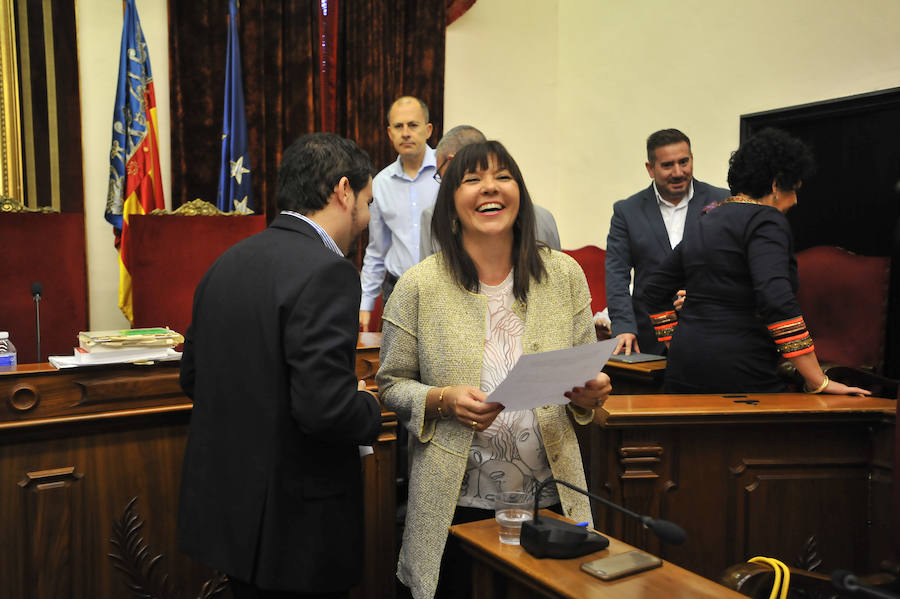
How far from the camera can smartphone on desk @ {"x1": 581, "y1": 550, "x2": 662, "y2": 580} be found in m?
1.19

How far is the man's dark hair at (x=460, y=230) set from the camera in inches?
66.1

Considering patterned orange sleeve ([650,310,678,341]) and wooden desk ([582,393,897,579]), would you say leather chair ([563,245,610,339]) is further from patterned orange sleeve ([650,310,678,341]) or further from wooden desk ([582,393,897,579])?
wooden desk ([582,393,897,579])

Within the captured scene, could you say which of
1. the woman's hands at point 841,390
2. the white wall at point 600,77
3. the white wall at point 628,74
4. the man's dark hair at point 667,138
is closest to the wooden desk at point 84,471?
the woman's hands at point 841,390

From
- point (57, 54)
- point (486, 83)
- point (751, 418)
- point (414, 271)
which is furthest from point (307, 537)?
point (486, 83)

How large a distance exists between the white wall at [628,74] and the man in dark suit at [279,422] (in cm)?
362

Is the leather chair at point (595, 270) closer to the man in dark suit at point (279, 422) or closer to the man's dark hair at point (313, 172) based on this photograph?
the man's dark hair at point (313, 172)

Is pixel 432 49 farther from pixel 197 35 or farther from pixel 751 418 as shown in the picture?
pixel 751 418

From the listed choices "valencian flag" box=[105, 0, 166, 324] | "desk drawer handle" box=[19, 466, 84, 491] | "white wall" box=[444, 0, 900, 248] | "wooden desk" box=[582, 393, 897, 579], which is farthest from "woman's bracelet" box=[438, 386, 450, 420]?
"white wall" box=[444, 0, 900, 248]

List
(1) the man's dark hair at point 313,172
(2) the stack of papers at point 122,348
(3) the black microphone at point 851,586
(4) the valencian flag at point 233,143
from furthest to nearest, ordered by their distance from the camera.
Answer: (4) the valencian flag at point 233,143 < (2) the stack of papers at point 122,348 < (1) the man's dark hair at point 313,172 < (3) the black microphone at point 851,586

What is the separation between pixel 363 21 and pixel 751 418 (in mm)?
4055

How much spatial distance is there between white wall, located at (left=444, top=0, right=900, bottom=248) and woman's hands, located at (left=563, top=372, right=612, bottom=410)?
10.4 feet

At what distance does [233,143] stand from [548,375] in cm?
361

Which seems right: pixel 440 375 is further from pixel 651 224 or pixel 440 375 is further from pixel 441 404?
pixel 651 224

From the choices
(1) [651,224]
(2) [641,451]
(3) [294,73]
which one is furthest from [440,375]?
(3) [294,73]
